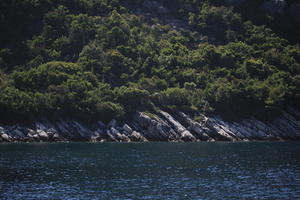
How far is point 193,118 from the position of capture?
112 meters

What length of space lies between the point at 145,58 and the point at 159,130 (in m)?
36.2

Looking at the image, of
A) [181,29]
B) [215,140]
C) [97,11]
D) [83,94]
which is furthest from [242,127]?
[97,11]

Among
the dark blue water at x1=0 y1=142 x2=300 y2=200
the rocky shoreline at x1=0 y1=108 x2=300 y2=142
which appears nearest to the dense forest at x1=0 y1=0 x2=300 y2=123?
the rocky shoreline at x1=0 y1=108 x2=300 y2=142

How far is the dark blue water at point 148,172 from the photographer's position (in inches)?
1741

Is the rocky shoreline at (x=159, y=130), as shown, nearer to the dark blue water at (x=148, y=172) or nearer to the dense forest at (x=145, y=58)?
the dense forest at (x=145, y=58)

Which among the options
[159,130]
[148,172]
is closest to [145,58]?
[159,130]

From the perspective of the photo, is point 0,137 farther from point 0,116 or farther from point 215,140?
point 215,140

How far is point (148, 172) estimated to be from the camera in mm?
57938

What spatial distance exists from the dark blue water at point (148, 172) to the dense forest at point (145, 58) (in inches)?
971

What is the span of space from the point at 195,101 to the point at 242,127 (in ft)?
42.9

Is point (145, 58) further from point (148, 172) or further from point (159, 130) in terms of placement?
point (148, 172)

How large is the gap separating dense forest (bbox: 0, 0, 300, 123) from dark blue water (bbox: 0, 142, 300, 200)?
2466 centimetres

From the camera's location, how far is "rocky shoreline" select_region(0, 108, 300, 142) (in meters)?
101

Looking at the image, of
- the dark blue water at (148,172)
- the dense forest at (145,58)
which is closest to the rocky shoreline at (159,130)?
the dense forest at (145,58)
